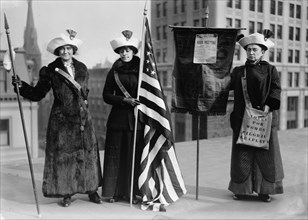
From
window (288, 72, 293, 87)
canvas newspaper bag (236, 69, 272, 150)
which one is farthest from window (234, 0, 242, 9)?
canvas newspaper bag (236, 69, 272, 150)

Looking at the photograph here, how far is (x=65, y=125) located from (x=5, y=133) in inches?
467

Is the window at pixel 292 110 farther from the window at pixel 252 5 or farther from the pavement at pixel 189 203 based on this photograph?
the window at pixel 252 5

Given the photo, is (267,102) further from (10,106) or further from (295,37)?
(10,106)

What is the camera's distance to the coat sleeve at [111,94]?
353 centimetres

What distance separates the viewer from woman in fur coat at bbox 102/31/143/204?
3586 millimetres

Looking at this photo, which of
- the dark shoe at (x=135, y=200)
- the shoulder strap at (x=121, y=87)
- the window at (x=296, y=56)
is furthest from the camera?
the window at (x=296, y=56)

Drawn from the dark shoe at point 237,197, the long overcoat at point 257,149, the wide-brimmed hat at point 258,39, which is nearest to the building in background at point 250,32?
the wide-brimmed hat at point 258,39

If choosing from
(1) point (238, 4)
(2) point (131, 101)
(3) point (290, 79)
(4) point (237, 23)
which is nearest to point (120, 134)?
(2) point (131, 101)

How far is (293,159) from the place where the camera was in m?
6.13

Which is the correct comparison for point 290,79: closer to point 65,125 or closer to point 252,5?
point 65,125

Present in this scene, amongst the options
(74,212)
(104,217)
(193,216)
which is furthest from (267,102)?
(74,212)

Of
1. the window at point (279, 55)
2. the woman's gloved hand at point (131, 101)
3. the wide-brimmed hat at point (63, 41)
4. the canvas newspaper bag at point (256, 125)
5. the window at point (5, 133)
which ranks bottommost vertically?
the window at point (5, 133)

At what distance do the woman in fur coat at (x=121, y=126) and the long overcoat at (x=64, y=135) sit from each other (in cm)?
24

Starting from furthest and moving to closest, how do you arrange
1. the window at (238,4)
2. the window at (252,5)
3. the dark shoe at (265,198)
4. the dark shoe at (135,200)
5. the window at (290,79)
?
the window at (238,4) → the window at (252,5) → the window at (290,79) → the dark shoe at (265,198) → the dark shoe at (135,200)
